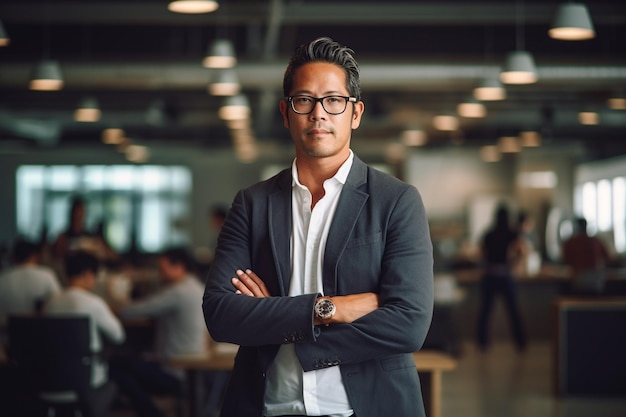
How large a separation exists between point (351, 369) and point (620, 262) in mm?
17202

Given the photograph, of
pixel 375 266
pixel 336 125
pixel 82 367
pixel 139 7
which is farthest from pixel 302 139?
pixel 139 7

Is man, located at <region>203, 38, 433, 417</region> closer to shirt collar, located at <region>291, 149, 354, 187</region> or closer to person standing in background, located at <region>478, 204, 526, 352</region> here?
shirt collar, located at <region>291, 149, 354, 187</region>

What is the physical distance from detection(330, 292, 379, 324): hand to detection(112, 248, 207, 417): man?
14.0ft

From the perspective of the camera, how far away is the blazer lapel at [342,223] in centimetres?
219

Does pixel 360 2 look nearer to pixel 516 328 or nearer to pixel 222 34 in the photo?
pixel 222 34

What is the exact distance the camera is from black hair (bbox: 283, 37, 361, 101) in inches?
87.9

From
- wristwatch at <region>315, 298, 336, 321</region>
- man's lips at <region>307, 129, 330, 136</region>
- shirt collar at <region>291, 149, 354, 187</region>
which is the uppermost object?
man's lips at <region>307, 129, 330, 136</region>

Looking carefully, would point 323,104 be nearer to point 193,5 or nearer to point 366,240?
point 366,240

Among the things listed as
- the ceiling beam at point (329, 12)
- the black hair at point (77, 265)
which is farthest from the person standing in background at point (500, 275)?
the black hair at point (77, 265)

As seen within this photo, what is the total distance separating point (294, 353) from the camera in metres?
2.19

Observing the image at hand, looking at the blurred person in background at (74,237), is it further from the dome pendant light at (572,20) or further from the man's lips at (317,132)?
the man's lips at (317,132)

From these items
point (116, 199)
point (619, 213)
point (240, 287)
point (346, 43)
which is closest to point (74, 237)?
point (346, 43)

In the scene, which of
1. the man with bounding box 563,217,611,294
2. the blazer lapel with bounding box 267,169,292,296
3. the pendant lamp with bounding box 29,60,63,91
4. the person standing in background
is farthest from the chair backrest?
the person standing in background

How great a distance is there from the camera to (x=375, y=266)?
2223 mm
